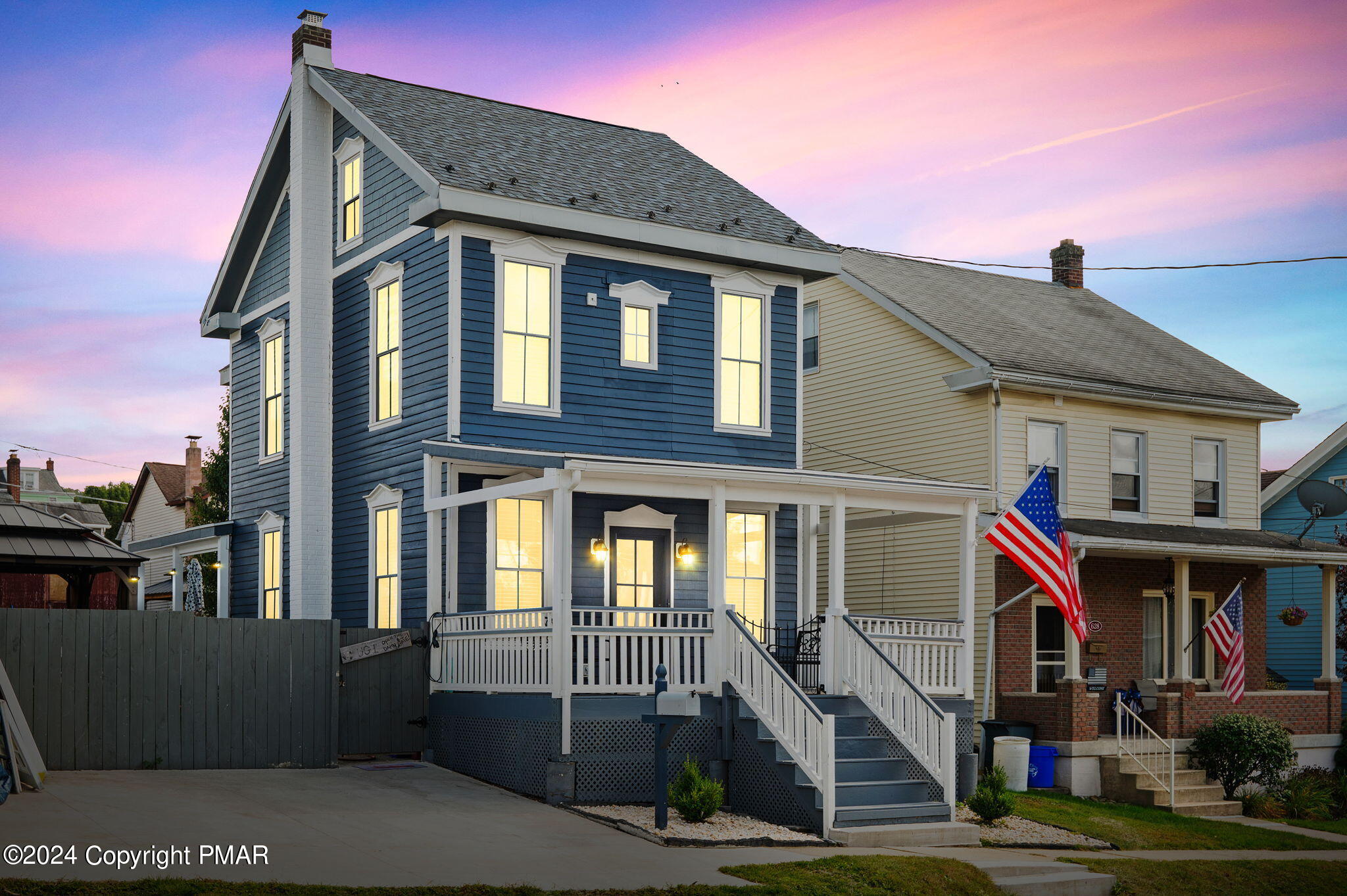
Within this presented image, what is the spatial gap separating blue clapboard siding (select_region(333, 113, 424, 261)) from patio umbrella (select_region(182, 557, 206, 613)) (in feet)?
22.4

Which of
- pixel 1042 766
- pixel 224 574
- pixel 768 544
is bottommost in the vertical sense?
pixel 1042 766

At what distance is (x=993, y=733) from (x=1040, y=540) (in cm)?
482

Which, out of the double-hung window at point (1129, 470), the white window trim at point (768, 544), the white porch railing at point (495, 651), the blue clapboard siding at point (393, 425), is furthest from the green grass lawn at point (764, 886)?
the double-hung window at point (1129, 470)

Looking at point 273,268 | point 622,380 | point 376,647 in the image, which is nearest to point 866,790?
point 376,647

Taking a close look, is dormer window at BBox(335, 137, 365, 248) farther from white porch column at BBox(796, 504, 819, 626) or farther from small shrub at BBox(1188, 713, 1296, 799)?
small shrub at BBox(1188, 713, 1296, 799)

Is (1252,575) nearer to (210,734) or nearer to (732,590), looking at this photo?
(732,590)

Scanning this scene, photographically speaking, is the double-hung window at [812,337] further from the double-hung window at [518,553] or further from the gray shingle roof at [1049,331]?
the double-hung window at [518,553]

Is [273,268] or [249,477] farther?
[249,477]

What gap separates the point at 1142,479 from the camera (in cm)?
2634

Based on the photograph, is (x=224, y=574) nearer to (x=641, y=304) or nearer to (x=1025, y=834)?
(x=641, y=304)

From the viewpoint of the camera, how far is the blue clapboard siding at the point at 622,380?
19031 mm

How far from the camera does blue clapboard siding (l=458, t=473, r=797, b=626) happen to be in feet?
61.8

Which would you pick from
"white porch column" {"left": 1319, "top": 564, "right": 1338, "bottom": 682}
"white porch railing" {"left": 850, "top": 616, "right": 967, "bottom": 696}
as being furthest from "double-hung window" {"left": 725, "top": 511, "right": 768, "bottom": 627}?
"white porch column" {"left": 1319, "top": 564, "right": 1338, "bottom": 682}

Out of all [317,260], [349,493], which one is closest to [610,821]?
[349,493]
